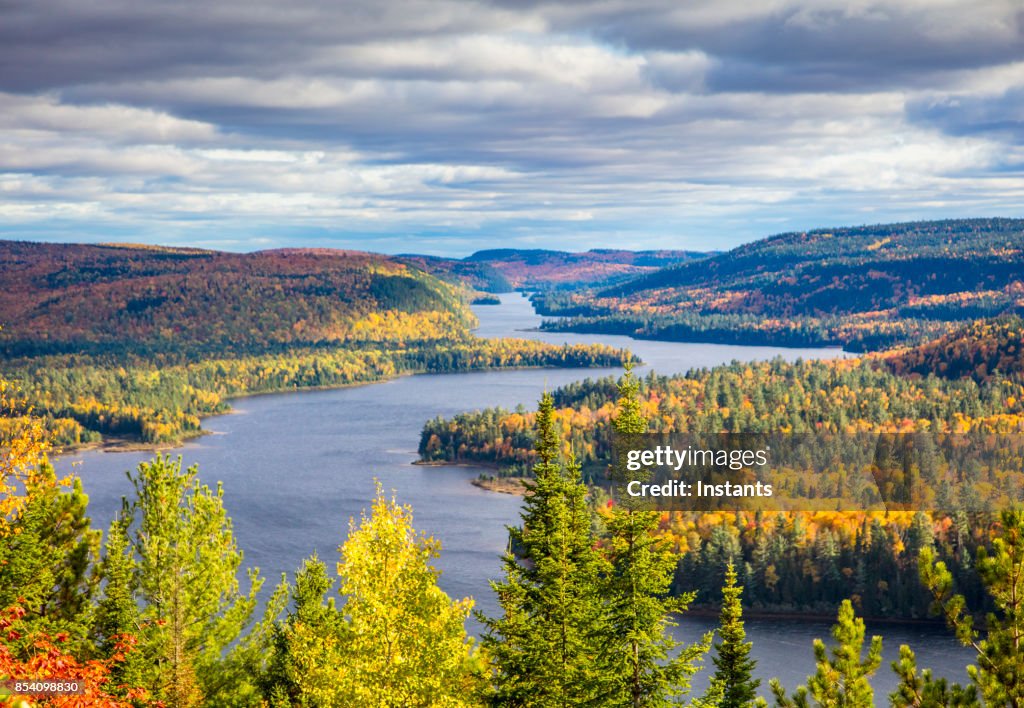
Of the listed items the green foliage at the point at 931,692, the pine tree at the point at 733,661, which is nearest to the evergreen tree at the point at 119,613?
the pine tree at the point at 733,661

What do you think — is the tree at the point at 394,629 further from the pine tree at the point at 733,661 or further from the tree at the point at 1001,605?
the pine tree at the point at 733,661

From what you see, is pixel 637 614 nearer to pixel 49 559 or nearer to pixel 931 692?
pixel 931 692

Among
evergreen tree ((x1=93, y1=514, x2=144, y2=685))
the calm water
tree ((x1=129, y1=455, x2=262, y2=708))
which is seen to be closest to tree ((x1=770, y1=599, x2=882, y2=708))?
tree ((x1=129, y1=455, x2=262, y2=708))

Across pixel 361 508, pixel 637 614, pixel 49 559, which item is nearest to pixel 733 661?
pixel 637 614

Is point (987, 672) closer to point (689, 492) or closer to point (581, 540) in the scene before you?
point (581, 540)

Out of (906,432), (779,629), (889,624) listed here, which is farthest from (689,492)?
(906,432)

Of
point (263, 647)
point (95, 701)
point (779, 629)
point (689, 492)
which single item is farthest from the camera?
point (689, 492)
